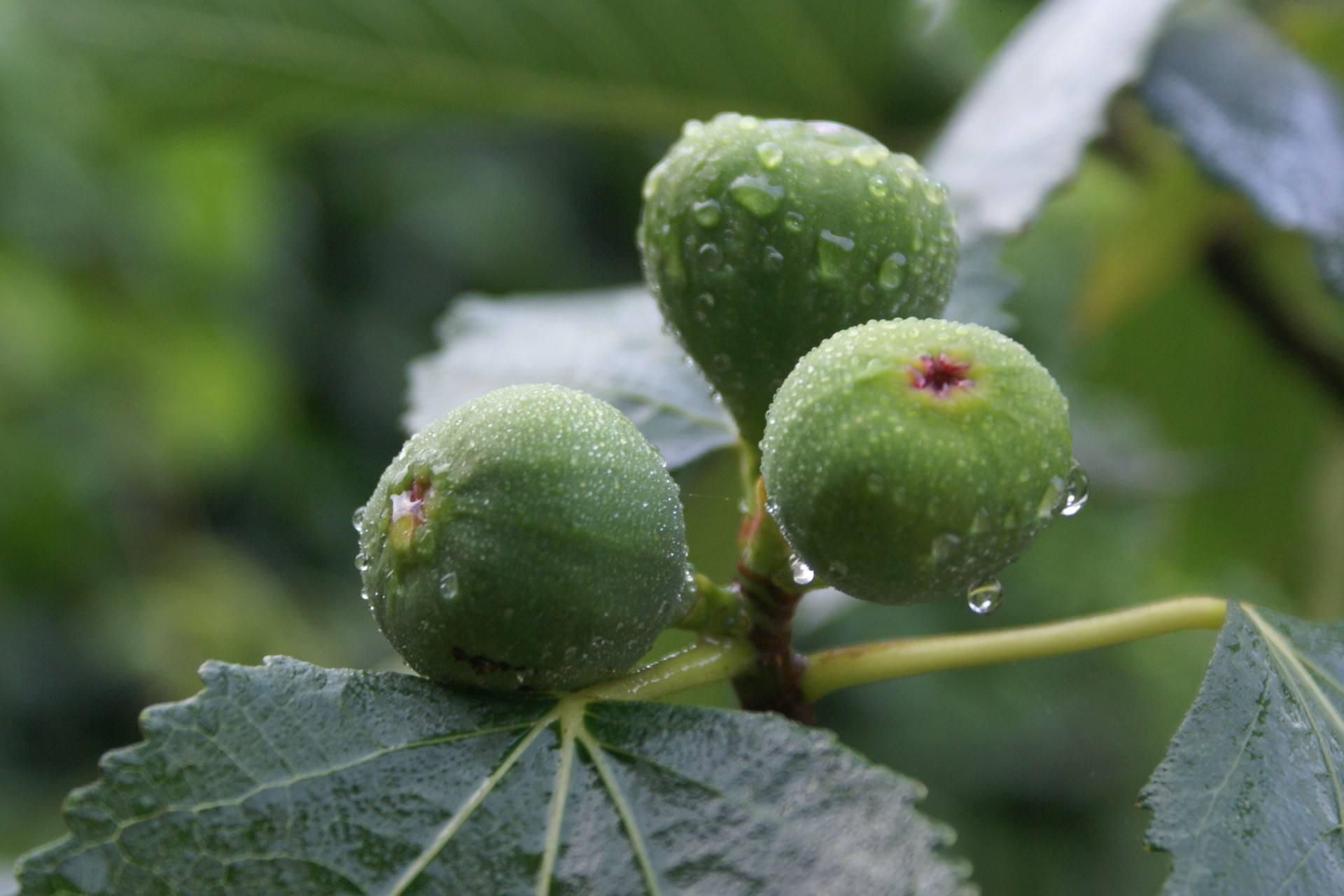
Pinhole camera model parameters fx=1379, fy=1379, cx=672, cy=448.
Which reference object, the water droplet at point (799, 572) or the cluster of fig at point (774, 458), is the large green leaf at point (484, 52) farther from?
the water droplet at point (799, 572)

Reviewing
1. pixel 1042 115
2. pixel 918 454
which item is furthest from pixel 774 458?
pixel 1042 115

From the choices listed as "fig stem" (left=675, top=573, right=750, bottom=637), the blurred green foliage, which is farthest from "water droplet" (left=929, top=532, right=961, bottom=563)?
the blurred green foliage

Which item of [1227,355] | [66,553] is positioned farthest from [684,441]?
[66,553]

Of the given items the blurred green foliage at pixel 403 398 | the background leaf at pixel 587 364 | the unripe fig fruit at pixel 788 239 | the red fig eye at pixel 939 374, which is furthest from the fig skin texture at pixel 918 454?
the blurred green foliage at pixel 403 398

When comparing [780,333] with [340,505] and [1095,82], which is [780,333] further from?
[340,505]

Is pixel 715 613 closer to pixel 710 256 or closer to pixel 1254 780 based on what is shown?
pixel 710 256

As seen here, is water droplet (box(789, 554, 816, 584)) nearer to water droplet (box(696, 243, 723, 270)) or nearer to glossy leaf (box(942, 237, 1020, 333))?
water droplet (box(696, 243, 723, 270))
